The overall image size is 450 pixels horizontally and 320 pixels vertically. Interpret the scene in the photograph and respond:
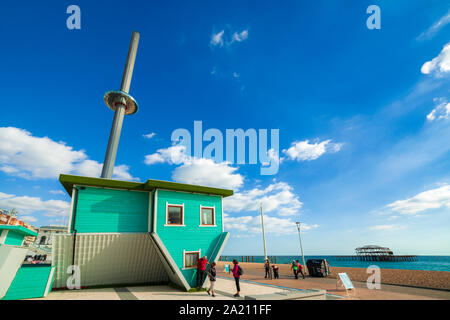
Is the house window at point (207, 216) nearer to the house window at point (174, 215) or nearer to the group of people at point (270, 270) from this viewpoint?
the house window at point (174, 215)

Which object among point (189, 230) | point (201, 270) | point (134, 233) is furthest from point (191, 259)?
point (134, 233)

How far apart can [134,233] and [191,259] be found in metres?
4.02

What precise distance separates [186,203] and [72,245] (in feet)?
22.5

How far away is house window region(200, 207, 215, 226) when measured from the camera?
1581 centimetres

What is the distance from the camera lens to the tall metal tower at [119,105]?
26500 millimetres

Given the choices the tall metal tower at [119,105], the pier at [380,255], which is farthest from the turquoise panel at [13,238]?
the pier at [380,255]

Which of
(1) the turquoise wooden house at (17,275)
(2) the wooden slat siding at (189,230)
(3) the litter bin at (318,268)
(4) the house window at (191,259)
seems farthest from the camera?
(3) the litter bin at (318,268)

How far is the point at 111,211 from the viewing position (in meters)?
13.6

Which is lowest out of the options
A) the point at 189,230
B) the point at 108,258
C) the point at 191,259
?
the point at 191,259

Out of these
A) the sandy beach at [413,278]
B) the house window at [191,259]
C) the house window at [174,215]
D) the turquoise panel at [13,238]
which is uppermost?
the house window at [174,215]

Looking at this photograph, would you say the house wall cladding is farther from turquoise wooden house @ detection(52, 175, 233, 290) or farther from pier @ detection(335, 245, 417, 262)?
pier @ detection(335, 245, 417, 262)

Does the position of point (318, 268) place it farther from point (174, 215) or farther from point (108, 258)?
point (108, 258)
